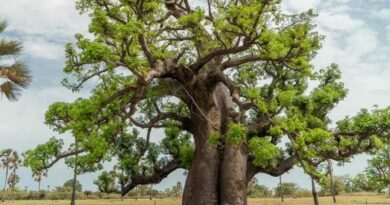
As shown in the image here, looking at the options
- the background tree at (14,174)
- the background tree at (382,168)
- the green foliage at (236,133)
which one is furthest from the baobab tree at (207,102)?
the background tree at (14,174)

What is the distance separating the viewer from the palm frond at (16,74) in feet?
37.7

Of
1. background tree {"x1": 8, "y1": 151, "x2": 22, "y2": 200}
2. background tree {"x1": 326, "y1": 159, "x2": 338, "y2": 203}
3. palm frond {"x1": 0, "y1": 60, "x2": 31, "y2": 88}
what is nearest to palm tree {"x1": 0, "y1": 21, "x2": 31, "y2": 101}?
palm frond {"x1": 0, "y1": 60, "x2": 31, "y2": 88}

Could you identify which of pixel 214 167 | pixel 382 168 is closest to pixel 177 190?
pixel 382 168

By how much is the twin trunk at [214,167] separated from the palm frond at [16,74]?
4676 millimetres

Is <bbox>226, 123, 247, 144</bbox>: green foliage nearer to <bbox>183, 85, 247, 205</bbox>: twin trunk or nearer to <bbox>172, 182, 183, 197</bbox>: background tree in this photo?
<bbox>183, 85, 247, 205</bbox>: twin trunk

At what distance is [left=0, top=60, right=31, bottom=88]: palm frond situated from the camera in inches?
452

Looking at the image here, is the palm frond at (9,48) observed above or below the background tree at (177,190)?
above

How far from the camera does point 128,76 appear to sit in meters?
15.8

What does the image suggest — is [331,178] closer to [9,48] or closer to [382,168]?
[382,168]

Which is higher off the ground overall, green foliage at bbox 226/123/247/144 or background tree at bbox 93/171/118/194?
green foliage at bbox 226/123/247/144

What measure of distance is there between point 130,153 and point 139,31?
622 cm

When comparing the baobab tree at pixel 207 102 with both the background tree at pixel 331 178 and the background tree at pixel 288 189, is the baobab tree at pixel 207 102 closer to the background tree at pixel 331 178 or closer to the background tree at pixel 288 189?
the background tree at pixel 331 178

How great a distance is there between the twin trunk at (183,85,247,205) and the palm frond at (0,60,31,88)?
4676 mm

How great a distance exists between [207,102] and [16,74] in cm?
546
